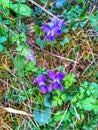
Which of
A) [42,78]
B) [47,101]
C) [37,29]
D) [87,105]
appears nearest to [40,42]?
[37,29]

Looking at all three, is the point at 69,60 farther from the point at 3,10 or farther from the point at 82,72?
the point at 3,10

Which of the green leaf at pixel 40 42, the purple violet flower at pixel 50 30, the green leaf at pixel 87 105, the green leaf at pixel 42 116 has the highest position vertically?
the purple violet flower at pixel 50 30

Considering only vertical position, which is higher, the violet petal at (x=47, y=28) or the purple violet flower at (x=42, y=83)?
the violet petal at (x=47, y=28)

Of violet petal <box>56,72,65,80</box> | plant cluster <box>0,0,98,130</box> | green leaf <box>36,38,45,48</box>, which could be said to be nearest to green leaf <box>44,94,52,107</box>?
plant cluster <box>0,0,98,130</box>

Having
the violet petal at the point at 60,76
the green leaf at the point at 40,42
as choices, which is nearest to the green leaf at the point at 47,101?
the violet petal at the point at 60,76

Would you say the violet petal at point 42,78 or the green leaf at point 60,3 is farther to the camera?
the green leaf at point 60,3

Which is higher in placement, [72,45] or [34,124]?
[72,45]

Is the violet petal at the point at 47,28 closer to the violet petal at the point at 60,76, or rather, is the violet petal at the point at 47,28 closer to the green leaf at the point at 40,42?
the green leaf at the point at 40,42

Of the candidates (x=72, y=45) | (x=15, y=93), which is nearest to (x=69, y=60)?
(x=72, y=45)
